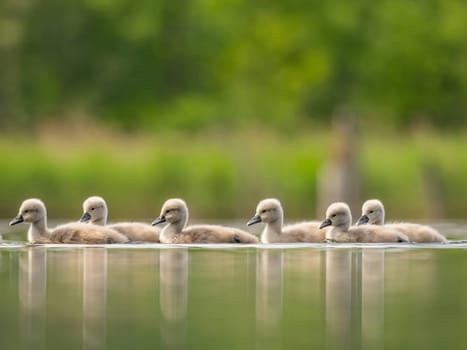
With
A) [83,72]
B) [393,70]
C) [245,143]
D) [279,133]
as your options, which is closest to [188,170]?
[245,143]

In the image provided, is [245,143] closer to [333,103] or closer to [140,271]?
[333,103]

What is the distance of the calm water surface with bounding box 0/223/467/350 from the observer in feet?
28.8

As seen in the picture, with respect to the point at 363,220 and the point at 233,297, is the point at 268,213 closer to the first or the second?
the point at 363,220

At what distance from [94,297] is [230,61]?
1842 cm

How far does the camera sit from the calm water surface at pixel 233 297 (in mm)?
8766

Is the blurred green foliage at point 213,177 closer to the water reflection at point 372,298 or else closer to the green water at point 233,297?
the green water at point 233,297

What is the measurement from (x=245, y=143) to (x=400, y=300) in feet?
47.1

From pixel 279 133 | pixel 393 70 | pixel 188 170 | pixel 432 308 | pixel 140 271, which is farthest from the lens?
pixel 393 70

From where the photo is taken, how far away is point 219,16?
31625 mm

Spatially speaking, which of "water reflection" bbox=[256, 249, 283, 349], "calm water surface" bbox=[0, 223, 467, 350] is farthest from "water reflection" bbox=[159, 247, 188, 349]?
"water reflection" bbox=[256, 249, 283, 349]

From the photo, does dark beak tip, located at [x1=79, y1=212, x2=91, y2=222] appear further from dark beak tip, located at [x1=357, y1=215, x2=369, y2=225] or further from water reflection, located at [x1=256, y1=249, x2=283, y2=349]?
dark beak tip, located at [x1=357, y1=215, x2=369, y2=225]

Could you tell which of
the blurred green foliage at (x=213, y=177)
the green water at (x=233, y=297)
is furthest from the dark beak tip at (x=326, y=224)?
the blurred green foliage at (x=213, y=177)

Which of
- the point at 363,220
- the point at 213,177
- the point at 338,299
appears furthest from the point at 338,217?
the point at 213,177

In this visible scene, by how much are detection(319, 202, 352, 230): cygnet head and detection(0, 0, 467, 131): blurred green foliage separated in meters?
13.6
